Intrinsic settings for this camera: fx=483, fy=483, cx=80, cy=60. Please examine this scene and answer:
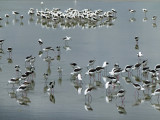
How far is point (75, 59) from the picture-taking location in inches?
761

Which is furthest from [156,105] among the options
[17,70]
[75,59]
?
[75,59]

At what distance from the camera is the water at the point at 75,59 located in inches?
519

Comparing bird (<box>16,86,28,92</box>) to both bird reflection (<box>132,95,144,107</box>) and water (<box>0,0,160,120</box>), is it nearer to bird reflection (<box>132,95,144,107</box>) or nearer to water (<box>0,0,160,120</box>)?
water (<box>0,0,160,120</box>)

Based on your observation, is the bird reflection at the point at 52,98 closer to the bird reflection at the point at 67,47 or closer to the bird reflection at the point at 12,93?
the bird reflection at the point at 12,93

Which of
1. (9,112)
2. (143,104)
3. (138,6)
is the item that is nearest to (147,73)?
(143,104)

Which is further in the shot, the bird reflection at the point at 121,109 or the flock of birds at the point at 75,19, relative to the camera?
the flock of birds at the point at 75,19

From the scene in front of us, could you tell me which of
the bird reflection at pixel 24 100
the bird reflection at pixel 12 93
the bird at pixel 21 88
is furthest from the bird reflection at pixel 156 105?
the bird reflection at pixel 12 93

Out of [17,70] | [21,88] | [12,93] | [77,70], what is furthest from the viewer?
[17,70]

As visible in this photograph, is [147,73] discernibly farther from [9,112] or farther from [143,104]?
[9,112]

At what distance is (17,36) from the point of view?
25.0m

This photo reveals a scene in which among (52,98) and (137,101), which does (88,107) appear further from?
(137,101)

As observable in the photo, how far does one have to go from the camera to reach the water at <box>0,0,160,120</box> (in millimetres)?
13180

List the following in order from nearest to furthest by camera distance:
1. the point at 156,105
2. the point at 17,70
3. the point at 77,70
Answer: the point at 156,105, the point at 77,70, the point at 17,70

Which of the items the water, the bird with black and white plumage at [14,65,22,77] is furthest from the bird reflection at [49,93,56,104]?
the bird with black and white plumage at [14,65,22,77]
